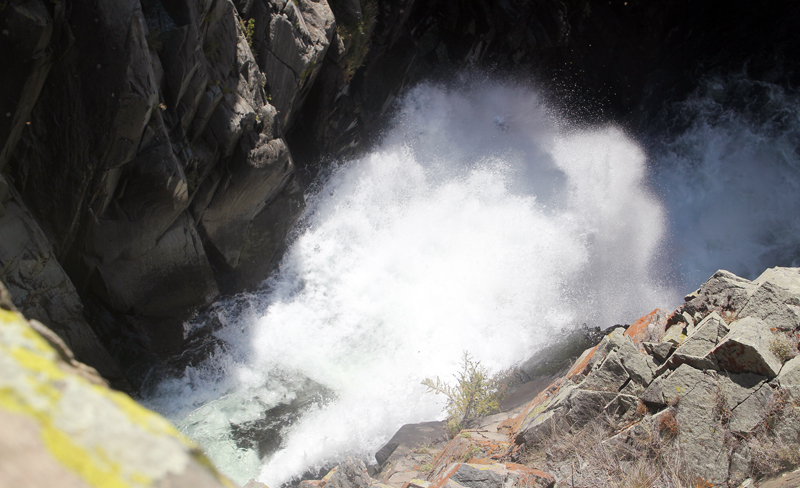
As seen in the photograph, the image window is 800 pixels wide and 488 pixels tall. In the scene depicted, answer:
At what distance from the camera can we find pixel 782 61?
15000mm

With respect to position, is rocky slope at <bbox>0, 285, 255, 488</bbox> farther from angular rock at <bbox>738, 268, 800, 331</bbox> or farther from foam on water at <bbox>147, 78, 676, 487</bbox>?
foam on water at <bbox>147, 78, 676, 487</bbox>

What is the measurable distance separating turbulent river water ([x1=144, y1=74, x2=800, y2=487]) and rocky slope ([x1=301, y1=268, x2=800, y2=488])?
4.44 m

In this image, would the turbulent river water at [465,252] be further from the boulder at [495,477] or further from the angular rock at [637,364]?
the angular rock at [637,364]

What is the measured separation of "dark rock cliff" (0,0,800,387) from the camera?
22.7 feet

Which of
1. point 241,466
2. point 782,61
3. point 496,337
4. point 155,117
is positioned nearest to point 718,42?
point 782,61

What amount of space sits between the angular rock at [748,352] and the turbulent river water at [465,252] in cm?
696

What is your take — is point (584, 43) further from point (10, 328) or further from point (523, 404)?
point (10, 328)

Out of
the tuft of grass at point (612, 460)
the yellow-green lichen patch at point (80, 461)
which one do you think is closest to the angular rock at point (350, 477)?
the tuft of grass at point (612, 460)

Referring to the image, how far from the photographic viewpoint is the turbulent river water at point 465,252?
10859mm

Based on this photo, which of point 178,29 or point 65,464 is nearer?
point 65,464

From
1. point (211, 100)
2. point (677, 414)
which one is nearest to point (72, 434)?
point (677, 414)

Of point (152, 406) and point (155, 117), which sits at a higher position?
point (155, 117)

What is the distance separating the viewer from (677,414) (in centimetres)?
546

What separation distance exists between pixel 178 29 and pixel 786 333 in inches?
408
